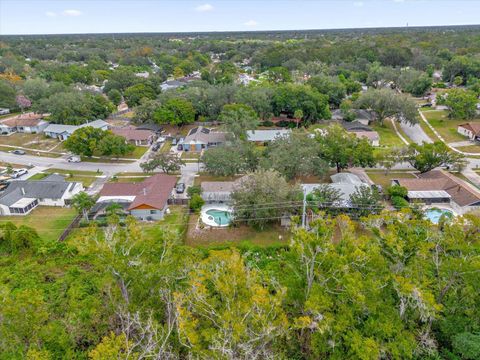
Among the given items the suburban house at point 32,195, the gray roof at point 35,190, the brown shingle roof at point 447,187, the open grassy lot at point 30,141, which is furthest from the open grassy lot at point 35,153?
the brown shingle roof at point 447,187

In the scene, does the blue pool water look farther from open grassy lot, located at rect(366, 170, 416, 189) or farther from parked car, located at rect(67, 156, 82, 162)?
parked car, located at rect(67, 156, 82, 162)

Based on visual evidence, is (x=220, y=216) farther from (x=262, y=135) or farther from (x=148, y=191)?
(x=262, y=135)

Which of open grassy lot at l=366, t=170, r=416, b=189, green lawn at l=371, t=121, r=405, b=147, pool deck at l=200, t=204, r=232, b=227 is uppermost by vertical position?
pool deck at l=200, t=204, r=232, b=227

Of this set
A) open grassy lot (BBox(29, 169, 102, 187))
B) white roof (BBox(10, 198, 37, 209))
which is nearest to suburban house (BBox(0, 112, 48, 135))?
open grassy lot (BBox(29, 169, 102, 187))

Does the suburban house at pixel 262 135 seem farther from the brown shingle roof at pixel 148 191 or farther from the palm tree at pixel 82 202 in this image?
the palm tree at pixel 82 202

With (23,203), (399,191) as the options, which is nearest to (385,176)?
(399,191)
